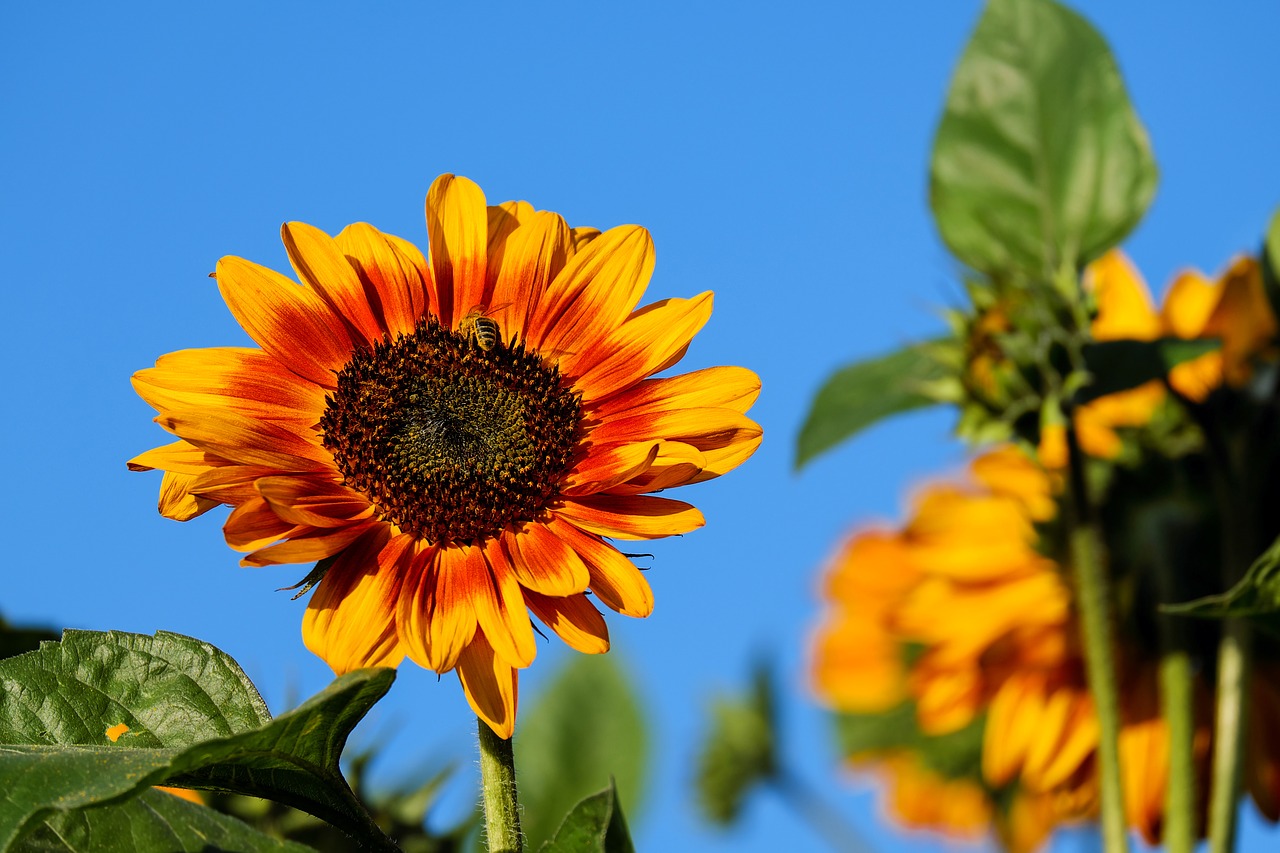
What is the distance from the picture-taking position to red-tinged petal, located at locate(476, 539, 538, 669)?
3.67ft

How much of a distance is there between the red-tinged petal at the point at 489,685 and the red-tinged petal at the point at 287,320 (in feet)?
0.96

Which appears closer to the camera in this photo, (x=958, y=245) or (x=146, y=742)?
(x=146, y=742)

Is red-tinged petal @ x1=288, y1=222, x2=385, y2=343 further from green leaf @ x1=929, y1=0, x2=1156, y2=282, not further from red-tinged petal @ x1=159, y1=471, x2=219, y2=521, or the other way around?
green leaf @ x1=929, y1=0, x2=1156, y2=282

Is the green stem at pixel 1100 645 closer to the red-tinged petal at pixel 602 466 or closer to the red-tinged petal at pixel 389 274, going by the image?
the red-tinged petal at pixel 602 466

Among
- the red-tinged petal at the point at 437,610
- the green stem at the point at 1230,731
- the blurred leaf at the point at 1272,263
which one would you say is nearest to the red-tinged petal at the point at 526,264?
the red-tinged petal at the point at 437,610

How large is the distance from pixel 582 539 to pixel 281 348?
0.31 m

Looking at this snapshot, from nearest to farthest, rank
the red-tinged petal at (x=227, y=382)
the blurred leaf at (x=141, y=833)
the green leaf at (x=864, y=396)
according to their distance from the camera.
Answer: the blurred leaf at (x=141, y=833)
the red-tinged petal at (x=227, y=382)
the green leaf at (x=864, y=396)

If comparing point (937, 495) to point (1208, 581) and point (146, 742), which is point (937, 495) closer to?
point (1208, 581)

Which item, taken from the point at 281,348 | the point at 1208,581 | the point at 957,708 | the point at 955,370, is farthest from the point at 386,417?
the point at 957,708

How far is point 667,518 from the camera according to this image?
1.15 m

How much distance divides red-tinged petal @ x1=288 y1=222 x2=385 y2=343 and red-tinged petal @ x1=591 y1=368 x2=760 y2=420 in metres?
0.24

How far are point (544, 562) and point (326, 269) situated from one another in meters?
0.31

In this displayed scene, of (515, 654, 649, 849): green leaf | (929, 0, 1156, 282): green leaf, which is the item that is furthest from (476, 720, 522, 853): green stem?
(929, 0, 1156, 282): green leaf

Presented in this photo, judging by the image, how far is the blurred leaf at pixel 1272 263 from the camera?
192cm
